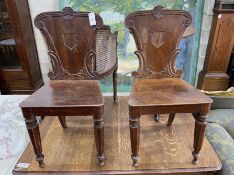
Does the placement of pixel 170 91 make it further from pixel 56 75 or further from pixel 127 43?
pixel 127 43

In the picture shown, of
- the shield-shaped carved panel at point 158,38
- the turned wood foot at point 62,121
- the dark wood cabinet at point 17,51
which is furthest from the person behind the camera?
the dark wood cabinet at point 17,51

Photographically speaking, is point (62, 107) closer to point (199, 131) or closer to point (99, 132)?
point (99, 132)

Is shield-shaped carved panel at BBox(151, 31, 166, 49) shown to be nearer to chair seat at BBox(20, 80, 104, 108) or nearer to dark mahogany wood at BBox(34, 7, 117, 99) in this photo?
dark mahogany wood at BBox(34, 7, 117, 99)

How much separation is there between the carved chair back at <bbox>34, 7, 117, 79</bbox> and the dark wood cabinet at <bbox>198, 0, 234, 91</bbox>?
1.39m

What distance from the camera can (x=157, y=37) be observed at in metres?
1.47

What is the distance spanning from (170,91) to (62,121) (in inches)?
33.5

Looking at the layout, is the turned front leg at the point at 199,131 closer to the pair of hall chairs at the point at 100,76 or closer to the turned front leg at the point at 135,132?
the pair of hall chairs at the point at 100,76

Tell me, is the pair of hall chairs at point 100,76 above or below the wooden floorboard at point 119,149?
above

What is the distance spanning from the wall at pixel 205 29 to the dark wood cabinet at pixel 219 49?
0.05 m

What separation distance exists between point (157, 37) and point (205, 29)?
1.20 m

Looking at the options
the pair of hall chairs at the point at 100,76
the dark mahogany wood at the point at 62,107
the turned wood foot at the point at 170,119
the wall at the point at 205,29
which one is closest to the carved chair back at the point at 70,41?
the pair of hall chairs at the point at 100,76

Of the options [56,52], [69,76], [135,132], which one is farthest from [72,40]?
[135,132]

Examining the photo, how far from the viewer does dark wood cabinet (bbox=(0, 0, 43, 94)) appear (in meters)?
2.18

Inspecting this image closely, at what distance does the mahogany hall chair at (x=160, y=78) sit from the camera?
122 centimetres
